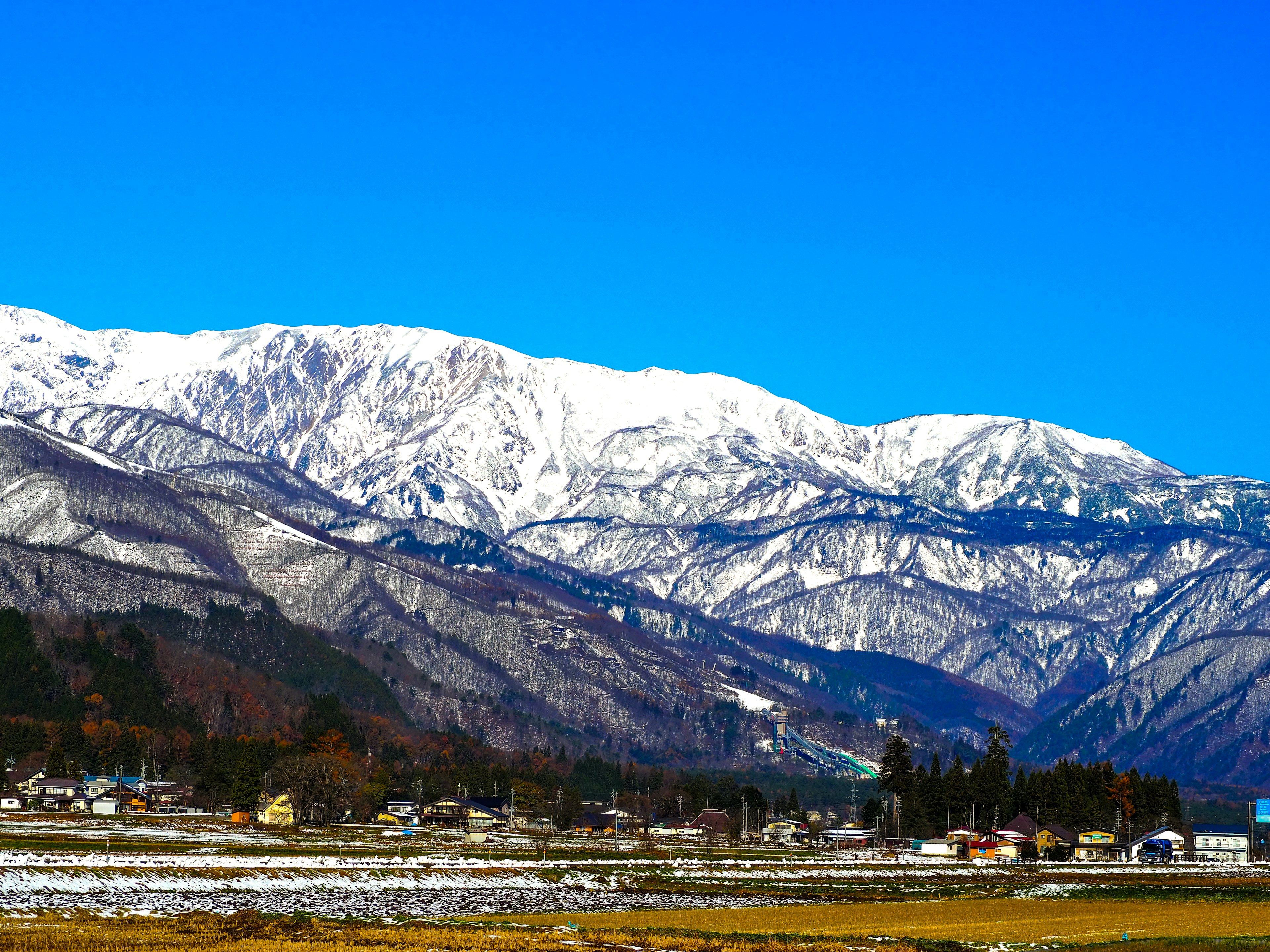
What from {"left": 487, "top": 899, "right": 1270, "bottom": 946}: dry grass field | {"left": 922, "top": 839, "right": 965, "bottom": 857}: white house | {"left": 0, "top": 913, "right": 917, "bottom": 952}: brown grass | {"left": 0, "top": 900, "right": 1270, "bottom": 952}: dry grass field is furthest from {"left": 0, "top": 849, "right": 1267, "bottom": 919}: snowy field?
{"left": 922, "top": 839, "right": 965, "bottom": 857}: white house

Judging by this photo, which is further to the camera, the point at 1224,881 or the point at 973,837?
the point at 973,837

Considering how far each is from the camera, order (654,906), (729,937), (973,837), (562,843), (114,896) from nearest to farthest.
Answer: (729,937), (114,896), (654,906), (562,843), (973,837)

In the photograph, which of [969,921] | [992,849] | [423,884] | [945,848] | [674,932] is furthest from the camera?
[945,848]

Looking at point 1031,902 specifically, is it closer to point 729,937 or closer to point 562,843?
point 729,937

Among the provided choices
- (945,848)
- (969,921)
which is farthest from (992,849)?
(969,921)

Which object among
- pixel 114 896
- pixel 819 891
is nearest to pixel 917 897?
pixel 819 891

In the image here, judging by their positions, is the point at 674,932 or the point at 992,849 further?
the point at 992,849

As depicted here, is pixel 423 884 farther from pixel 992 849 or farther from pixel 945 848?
pixel 992 849

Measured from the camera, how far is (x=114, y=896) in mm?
86750

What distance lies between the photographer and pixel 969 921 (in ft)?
293

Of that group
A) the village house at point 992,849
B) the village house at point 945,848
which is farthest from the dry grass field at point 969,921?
the village house at point 945,848

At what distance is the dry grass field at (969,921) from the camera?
263 ft

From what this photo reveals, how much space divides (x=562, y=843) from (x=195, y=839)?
155 ft

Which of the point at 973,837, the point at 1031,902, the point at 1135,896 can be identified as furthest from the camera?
the point at 973,837
